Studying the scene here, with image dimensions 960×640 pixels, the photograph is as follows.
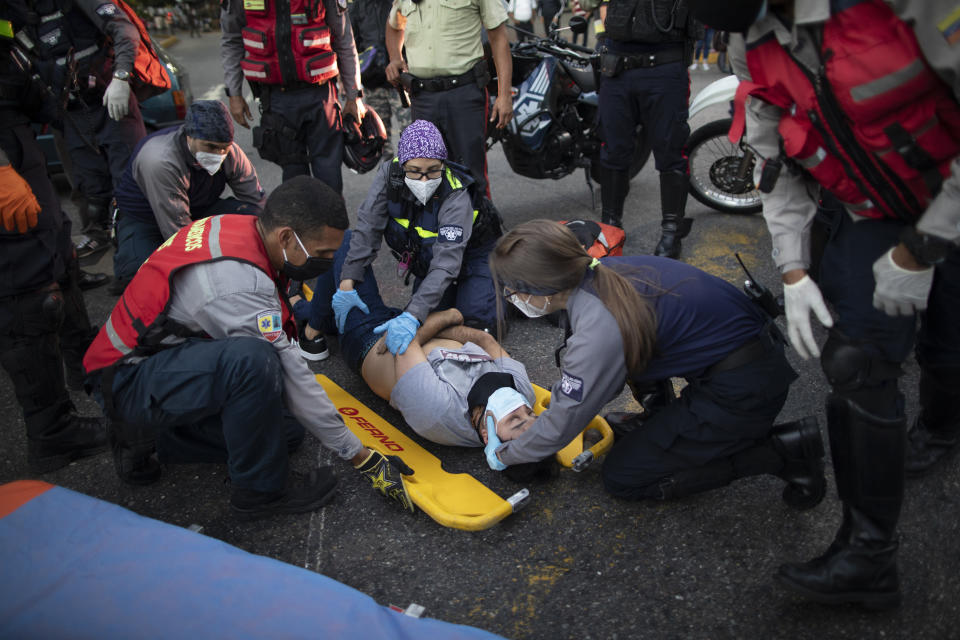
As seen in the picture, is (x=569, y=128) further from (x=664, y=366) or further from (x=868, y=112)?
(x=868, y=112)

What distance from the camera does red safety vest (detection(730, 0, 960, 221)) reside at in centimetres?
128

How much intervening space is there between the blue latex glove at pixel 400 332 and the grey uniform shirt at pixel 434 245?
119 millimetres

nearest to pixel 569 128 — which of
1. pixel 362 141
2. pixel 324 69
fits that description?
pixel 362 141

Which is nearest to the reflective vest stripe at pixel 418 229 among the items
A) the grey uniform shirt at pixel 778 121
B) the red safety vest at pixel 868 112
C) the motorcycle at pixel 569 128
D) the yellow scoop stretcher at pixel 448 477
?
the yellow scoop stretcher at pixel 448 477

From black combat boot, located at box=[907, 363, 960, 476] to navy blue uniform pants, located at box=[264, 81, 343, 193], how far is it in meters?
2.89

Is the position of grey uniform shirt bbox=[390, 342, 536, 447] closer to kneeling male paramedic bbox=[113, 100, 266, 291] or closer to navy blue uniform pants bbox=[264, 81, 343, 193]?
kneeling male paramedic bbox=[113, 100, 266, 291]

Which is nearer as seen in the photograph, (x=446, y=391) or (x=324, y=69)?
(x=446, y=391)

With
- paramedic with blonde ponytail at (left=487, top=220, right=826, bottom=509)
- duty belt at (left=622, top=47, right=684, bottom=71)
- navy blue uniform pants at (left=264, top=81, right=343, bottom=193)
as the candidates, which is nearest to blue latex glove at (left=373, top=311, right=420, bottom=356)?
paramedic with blonde ponytail at (left=487, top=220, right=826, bottom=509)

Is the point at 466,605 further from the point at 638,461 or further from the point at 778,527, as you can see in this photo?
the point at 778,527

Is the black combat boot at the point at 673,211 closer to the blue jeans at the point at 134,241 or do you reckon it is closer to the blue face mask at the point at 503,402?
the blue face mask at the point at 503,402

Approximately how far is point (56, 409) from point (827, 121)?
2.70 m

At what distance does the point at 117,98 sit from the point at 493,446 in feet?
9.37

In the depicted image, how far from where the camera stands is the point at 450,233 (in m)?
2.95

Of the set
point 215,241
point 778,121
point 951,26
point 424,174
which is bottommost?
point 424,174
